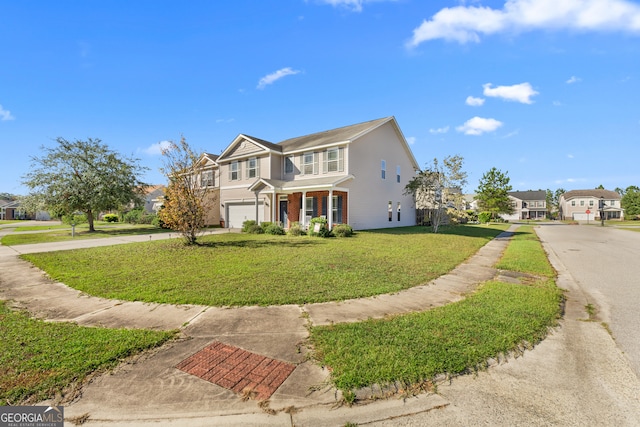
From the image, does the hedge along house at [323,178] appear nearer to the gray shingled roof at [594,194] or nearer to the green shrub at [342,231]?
the green shrub at [342,231]

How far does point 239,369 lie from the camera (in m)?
3.05

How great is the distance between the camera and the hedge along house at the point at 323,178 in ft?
63.4

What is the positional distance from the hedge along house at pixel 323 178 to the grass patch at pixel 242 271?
8.05m

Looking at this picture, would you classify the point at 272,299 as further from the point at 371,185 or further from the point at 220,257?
the point at 371,185

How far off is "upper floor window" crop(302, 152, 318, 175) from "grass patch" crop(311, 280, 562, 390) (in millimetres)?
16632

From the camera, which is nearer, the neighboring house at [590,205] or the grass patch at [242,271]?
the grass patch at [242,271]

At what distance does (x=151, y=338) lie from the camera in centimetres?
366

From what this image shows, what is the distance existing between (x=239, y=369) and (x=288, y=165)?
19958 mm

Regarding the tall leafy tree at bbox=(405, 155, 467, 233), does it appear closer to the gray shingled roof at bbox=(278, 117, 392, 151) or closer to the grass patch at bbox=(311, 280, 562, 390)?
the gray shingled roof at bbox=(278, 117, 392, 151)

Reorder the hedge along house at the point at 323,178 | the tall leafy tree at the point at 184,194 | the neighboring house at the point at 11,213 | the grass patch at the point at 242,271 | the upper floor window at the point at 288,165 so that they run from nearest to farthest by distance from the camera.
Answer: the grass patch at the point at 242,271
the tall leafy tree at the point at 184,194
the hedge along house at the point at 323,178
the upper floor window at the point at 288,165
the neighboring house at the point at 11,213

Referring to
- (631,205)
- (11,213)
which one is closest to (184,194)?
(11,213)

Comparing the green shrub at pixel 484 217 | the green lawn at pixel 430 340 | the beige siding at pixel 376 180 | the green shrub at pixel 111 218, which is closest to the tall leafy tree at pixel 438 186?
the beige siding at pixel 376 180

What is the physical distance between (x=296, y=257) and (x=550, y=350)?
689cm

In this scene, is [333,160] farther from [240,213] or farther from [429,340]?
[429,340]
